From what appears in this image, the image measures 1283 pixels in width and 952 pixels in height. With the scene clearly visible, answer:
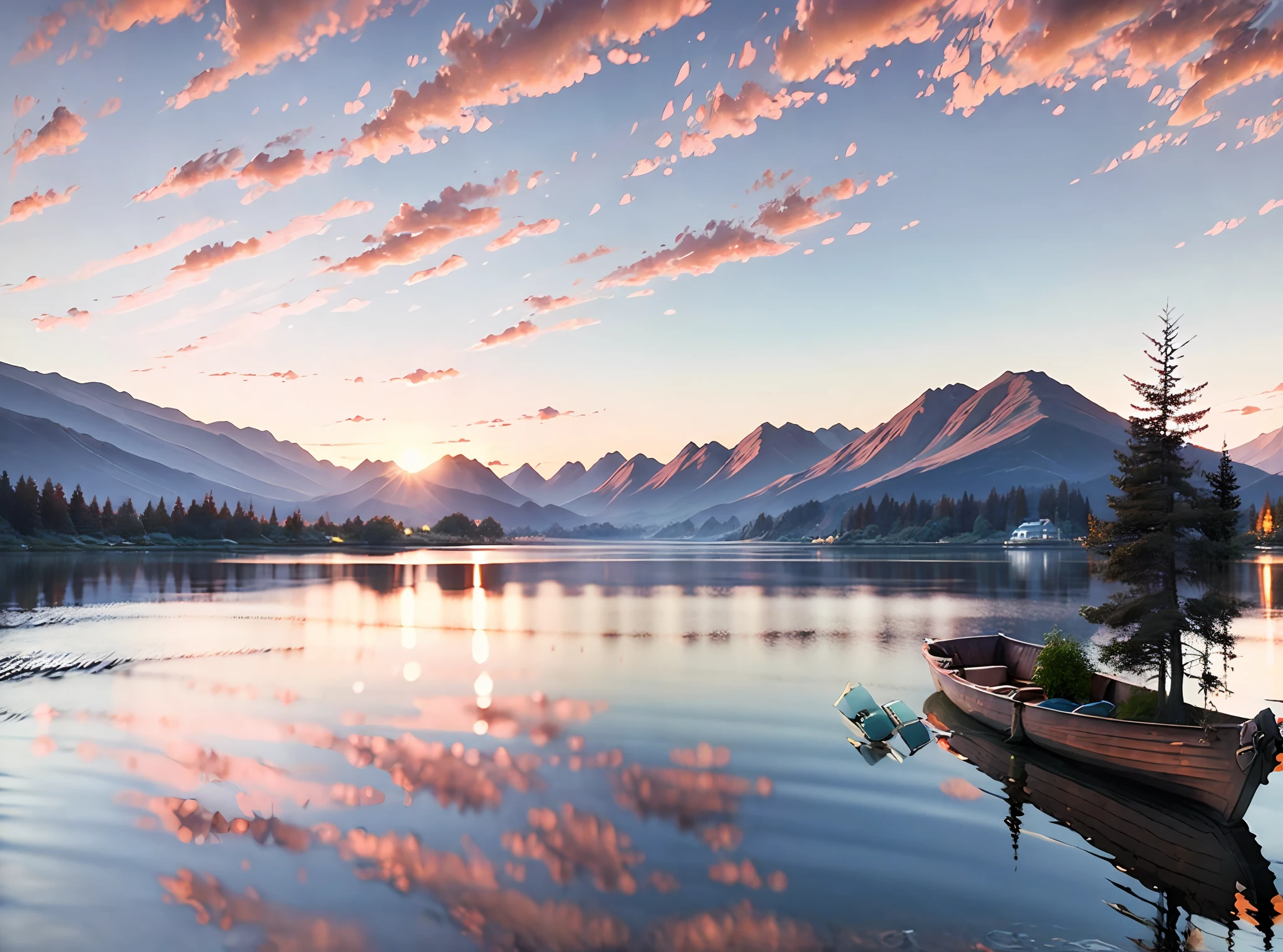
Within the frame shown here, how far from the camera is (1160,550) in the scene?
23.8 meters

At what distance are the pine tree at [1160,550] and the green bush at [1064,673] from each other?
2609 mm

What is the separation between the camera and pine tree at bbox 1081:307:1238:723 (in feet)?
76.4

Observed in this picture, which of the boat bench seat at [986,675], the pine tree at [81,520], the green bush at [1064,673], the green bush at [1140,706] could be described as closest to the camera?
the green bush at [1140,706]

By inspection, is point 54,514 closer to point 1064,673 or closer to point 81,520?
point 81,520

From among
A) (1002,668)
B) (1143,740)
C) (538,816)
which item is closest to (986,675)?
(1002,668)

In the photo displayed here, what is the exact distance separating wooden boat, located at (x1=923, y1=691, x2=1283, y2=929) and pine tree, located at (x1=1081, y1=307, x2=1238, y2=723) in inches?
142

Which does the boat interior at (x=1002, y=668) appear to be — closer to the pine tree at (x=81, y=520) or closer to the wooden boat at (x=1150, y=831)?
the wooden boat at (x=1150, y=831)

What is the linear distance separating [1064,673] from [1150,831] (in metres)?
10.2

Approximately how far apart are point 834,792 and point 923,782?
3019 millimetres

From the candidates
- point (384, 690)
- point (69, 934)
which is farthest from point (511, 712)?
point (69, 934)

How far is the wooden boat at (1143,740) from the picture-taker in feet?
58.9

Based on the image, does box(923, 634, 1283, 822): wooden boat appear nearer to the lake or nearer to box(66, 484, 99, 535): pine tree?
the lake

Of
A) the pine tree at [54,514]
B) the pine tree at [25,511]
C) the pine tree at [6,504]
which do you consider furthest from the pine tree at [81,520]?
the pine tree at [6,504]

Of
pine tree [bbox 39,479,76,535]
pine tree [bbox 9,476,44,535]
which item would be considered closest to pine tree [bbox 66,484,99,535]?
pine tree [bbox 39,479,76,535]
